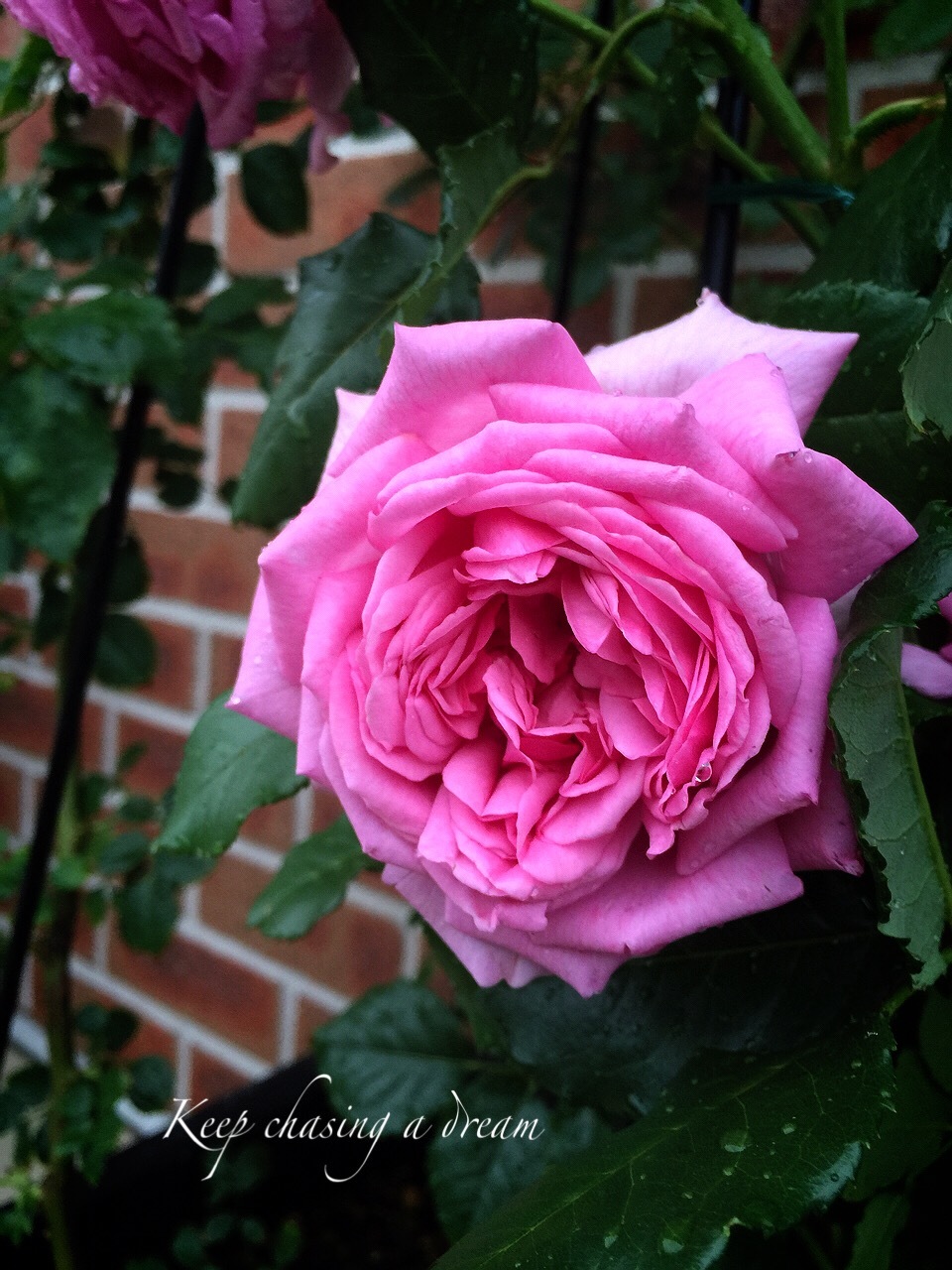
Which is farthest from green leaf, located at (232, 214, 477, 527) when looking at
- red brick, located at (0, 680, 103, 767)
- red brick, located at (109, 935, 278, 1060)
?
red brick, located at (0, 680, 103, 767)

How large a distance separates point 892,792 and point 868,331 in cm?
13

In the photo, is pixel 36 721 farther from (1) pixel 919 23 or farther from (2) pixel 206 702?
(1) pixel 919 23

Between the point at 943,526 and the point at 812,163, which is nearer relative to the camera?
the point at 943,526

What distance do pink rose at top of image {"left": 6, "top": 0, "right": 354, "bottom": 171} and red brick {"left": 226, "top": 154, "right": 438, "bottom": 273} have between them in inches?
15.5

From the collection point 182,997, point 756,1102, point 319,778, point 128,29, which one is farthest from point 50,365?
point 182,997

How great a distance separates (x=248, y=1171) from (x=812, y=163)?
71 cm

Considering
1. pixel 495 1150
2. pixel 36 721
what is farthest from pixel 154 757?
pixel 495 1150

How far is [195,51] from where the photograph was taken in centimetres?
32

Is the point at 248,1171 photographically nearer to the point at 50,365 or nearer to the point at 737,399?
the point at 50,365

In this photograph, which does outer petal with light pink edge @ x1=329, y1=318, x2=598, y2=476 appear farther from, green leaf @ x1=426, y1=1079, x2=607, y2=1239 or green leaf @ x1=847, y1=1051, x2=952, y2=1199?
green leaf @ x1=426, y1=1079, x2=607, y2=1239

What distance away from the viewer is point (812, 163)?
36 centimetres

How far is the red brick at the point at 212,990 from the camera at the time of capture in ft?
3.29

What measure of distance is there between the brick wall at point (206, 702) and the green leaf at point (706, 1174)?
552mm

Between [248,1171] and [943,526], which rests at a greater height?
[943,526]
